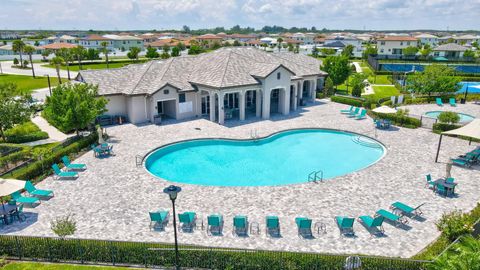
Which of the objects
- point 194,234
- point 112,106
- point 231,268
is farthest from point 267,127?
point 231,268

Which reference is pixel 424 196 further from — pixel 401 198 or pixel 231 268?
pixel 231 268

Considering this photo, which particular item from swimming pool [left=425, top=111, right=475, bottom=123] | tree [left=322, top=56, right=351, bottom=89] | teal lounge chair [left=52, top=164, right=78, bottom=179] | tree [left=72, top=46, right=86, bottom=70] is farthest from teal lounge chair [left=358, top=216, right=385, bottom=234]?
tree [left=72, top=46, right=86, bottom=70]

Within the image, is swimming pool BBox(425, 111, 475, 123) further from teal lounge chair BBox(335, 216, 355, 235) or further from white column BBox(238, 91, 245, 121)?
teal lounge chair BBox(335, 216, 355, 235)

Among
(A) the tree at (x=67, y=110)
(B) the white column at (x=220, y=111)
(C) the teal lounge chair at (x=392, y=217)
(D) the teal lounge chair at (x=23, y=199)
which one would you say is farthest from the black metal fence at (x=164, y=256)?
(B) the white column at (x=220, y=111)

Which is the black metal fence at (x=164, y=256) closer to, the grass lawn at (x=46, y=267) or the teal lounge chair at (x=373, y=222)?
the grass lawn at (x=46, y=267)

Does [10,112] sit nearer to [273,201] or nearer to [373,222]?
[273,201]

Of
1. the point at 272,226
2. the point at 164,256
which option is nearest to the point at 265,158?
the point at 272,226
